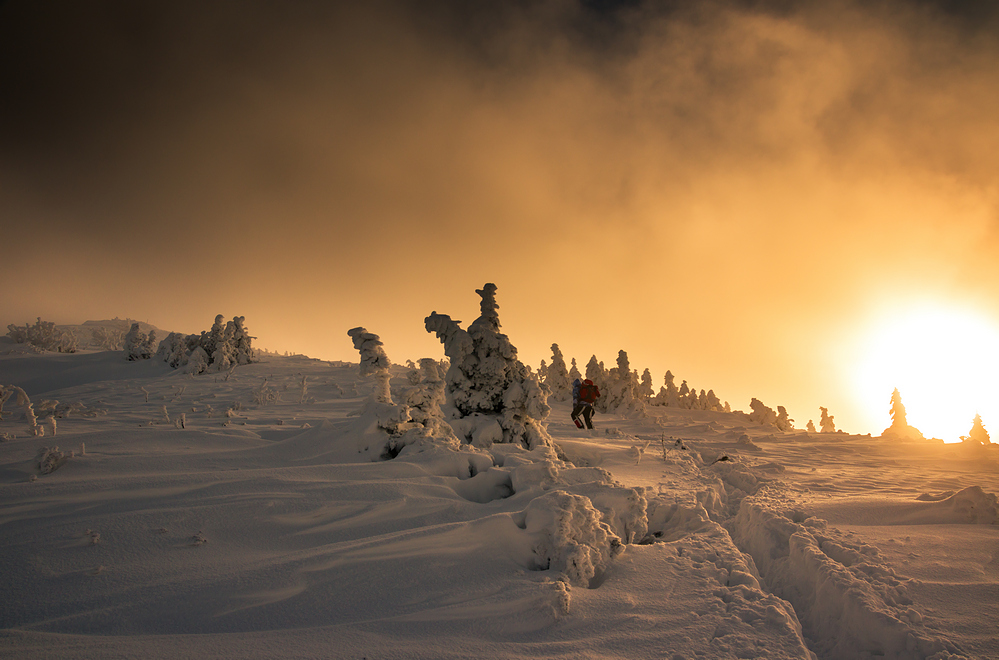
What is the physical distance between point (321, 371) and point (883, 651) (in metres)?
23.6

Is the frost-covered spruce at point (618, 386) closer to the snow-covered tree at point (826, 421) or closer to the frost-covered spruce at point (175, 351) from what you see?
the snow-covered tree at point (826, 421)

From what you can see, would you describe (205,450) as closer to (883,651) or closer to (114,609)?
(114,609)

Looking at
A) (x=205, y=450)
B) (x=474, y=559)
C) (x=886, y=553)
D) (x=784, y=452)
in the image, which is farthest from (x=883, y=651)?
(x=784, y=452)

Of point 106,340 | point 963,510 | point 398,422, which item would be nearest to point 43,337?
point 106,340

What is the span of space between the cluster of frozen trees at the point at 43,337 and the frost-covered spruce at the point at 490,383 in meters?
30.8

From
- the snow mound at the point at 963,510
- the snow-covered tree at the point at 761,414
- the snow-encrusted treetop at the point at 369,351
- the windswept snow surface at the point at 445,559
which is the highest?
the snow-encrusted treetop at the point at 369,351

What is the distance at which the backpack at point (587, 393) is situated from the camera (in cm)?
1780

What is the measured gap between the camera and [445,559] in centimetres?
430

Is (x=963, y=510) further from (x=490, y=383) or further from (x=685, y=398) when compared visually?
(x=685, y=398)

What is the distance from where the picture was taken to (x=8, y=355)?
20.6 m

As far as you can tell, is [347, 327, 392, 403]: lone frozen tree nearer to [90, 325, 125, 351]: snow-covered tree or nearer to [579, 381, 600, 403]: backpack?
[579, 381, 600, 403]: backpack

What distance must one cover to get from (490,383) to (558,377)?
25609 millimetres

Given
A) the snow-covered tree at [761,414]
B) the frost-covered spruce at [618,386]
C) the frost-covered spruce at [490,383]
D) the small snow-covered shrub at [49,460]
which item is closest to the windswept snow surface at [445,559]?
the small snow-covered shrub at [49,460]

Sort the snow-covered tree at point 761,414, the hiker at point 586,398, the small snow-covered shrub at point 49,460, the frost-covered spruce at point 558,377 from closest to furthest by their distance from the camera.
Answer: the small snow-covered shrub at point 49,460 → the hiker at point 586,398 → the snow-covered tree at point 761,414 → the frost-covered spruce at point 558,377
